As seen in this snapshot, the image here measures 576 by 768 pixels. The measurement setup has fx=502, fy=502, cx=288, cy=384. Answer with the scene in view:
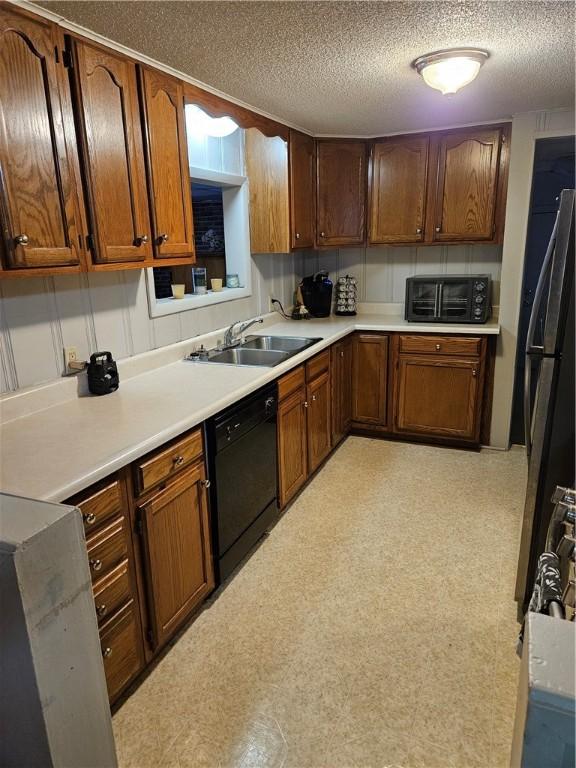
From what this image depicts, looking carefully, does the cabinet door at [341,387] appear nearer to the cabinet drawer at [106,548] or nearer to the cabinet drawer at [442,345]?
the cabinet drawer at [442,345]

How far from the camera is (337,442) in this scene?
3643 millimetres

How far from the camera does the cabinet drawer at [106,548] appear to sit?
1495 mm

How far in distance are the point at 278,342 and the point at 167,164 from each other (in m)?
1.39

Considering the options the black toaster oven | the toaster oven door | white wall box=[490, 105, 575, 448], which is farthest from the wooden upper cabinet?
white wall box=[490, 105, 575, 448]

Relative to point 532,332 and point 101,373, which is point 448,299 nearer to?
point 532,332

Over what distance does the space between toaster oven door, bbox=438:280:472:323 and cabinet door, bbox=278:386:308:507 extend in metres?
1.36

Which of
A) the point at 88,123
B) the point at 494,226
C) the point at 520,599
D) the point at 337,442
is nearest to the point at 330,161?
the point at 494,226

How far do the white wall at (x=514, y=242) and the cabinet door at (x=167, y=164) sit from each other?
2170 mm

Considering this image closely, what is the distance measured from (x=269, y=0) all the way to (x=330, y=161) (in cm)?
213

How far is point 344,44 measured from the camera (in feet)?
6.36

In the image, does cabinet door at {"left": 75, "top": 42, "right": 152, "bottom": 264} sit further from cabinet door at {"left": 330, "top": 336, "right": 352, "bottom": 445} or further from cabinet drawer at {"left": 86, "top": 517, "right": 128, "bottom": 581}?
cabinet door at {"left": 330, "top": 336, "right": 352, "bottom": 445}

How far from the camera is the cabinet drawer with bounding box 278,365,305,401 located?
262 centimetres

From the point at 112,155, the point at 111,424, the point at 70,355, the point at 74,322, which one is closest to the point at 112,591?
the point at 111,424

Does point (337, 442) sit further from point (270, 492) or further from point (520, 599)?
point (520, 599)
